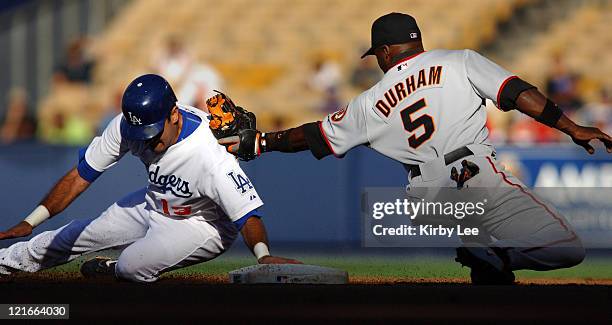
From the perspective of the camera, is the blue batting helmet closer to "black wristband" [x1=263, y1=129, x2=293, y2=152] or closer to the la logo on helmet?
the la logo on helmet

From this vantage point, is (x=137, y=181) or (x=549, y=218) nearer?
(x=549, y=218)

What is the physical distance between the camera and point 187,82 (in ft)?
46.9

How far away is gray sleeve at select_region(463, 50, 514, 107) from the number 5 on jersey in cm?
32

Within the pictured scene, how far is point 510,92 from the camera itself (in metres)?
6.45

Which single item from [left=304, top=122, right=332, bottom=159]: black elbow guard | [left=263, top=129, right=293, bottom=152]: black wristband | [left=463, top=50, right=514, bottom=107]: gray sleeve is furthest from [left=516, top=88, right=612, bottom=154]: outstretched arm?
[left=263, top=129, right=293, bottom=152]: black wristband

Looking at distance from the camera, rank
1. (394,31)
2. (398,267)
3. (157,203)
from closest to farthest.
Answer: (394,31)
(157,203)
(398,267)

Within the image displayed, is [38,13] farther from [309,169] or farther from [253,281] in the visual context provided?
[253,281]

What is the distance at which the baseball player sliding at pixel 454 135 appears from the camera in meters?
6.48

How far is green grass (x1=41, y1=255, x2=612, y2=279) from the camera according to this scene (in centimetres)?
927

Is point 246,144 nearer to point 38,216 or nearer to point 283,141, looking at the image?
point 283,141

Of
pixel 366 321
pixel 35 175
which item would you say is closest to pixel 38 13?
pixel 35 175

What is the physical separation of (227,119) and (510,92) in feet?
5.76

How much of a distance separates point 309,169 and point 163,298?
630 centimetres

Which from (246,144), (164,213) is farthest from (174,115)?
(164,213)
